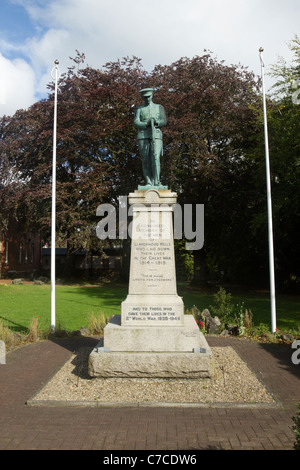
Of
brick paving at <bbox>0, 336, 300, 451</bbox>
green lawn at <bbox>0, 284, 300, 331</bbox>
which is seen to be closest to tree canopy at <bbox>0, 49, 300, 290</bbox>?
green lawn at <bbox>0, 284, 300, 331</bbox>

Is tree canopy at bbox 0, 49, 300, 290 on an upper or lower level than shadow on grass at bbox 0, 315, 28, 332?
upper

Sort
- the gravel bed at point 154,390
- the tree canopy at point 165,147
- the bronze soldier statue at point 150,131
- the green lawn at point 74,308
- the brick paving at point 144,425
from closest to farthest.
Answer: the brick paving at point 144,425 < the gravel bed at point 154,390 < the bronze soldier statue at point 150,131 < the green lawn at point 74,308 < the tree canopy at point 165,147

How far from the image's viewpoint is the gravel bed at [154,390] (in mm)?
5812

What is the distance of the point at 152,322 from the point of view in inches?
290

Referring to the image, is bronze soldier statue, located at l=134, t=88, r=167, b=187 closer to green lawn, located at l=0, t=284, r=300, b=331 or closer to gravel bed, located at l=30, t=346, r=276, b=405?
gravel bed, located at l=30, t=346, r=276, b=405

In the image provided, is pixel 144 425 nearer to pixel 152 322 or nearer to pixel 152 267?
pixel 152 322

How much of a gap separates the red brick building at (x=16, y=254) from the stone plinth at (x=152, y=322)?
2578 cm

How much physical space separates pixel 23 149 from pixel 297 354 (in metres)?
24.8

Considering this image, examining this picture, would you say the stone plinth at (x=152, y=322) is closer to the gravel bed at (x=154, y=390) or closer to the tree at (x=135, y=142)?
the gravel bed at (x=154, y=390)

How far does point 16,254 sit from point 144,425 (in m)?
35.6

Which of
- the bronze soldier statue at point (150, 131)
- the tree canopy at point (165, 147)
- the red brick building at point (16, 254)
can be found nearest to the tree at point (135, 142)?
the tree canopy at point (165, 147)

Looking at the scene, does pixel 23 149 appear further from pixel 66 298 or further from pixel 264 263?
pixel 264 263

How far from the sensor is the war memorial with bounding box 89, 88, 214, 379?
260 inches

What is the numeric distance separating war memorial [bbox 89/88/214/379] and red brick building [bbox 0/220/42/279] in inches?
1003
